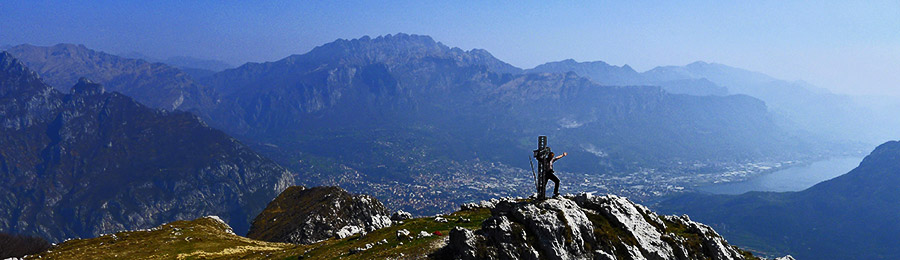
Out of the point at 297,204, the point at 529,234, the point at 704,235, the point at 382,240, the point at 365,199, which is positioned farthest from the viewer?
the point at 297,204

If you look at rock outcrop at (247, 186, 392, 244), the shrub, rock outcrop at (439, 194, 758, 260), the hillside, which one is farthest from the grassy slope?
the shrub

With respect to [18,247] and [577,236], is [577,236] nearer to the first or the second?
[577,236]

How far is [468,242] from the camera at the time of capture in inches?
1237

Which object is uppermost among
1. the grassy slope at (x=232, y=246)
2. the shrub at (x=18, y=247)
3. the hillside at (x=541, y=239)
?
the hillside at (x=541, y=239)

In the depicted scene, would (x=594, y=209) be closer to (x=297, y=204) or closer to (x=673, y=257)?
(x=673, y=257)

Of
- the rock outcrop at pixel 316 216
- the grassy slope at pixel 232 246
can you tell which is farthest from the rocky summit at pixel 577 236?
the rock outcrop at pixel 316 216

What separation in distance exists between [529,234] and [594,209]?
10797mm

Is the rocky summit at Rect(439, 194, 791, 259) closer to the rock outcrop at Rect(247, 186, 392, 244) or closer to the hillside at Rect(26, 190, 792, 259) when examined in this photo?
the hillside at Rect(26, 190, 792, 259)

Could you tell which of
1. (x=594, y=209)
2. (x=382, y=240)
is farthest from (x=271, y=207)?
(x=594, y=209)

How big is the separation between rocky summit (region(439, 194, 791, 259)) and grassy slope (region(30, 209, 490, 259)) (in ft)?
18.3

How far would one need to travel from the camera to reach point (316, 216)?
107 m

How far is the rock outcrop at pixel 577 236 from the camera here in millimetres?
32312

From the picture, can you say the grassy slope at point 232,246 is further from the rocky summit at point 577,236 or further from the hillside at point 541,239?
the rocky summit at point 577,236

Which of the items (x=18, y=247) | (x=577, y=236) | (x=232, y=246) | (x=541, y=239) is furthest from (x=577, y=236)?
(x=18, y=247)
